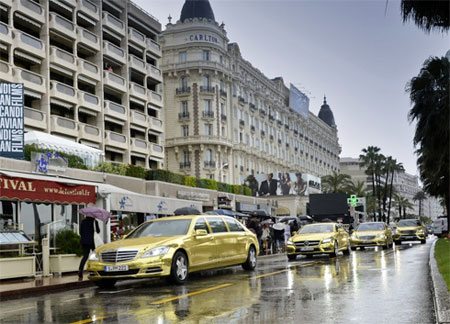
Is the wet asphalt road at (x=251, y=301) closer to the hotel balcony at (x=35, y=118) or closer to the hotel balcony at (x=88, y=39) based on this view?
the hotel balcony at (x=35, y=118)

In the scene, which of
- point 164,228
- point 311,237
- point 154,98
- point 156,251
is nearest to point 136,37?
point 154,98

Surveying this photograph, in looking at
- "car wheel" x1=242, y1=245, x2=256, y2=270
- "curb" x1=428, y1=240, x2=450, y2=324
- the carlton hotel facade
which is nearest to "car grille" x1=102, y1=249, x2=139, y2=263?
"car wheel" x1=242, y1=245, x2=256, y2=270

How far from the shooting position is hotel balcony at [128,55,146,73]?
54.2 m

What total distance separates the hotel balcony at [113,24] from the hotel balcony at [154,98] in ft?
20.2

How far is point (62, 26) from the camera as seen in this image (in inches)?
1745

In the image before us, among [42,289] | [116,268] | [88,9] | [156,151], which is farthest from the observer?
[156,151]

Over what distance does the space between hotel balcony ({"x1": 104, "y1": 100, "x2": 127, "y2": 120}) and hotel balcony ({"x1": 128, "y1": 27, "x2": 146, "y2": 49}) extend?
275 inches

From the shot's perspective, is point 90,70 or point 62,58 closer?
point 62,58

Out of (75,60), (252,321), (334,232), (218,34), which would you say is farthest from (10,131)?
(218,34)

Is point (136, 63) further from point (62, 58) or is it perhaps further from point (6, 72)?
point (6, 72)

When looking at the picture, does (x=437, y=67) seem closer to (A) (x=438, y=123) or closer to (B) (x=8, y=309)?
(A) (x=438, y=123)

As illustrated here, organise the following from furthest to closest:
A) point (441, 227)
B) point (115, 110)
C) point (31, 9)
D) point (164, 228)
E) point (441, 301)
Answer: point (441, 227) → point (115, 110) → point (31, 9) → point (164, 228) → point (441, 301)

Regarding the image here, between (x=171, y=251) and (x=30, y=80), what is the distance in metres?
30.2

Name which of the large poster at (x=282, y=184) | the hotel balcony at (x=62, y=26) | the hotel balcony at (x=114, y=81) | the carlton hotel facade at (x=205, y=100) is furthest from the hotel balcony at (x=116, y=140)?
the large poster at (x=282, y=184)
